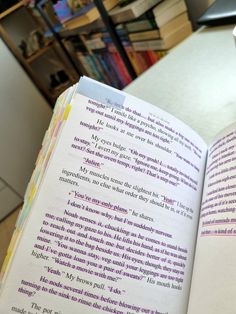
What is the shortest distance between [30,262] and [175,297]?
0.14 meters

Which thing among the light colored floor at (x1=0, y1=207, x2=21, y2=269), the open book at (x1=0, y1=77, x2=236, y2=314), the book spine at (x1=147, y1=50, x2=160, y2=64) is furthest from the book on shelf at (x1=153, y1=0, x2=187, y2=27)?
the light colored floor at (x1=0, y1=207, x2=21, y2=269)

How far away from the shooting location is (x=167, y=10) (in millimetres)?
1024

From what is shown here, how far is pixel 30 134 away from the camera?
6.71 feet

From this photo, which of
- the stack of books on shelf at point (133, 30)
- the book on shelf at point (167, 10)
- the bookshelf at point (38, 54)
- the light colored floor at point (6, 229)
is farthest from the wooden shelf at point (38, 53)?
the book on shelf at point (167, 10)

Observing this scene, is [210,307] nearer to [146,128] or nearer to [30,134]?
[146,128]

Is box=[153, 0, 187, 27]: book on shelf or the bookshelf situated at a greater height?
box=[153, 0, 187, 27]: book on shelf

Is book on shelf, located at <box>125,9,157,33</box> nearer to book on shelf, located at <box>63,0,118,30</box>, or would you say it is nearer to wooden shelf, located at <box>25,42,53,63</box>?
book on shelf, located at <box>63,0,118,30</box>

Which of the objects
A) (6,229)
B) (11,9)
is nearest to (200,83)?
(6,229)

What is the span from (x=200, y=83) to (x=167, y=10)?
1.86 ft

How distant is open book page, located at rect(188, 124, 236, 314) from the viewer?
270 mm

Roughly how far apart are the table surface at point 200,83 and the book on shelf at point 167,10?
34 cm

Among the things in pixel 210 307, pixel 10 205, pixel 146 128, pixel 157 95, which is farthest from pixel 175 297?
pixel 10 205

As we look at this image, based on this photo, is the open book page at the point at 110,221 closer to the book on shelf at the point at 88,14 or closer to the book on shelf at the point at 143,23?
the book on shelf at the point at 143,23

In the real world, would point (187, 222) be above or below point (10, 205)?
above
